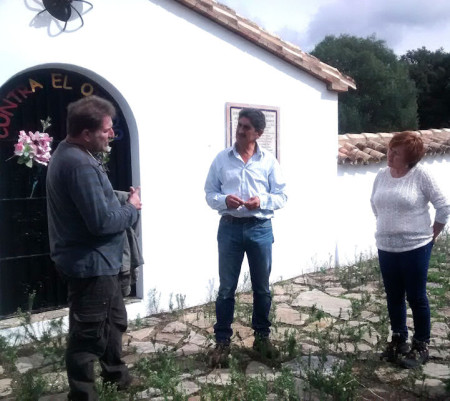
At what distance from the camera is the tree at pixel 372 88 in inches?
1578

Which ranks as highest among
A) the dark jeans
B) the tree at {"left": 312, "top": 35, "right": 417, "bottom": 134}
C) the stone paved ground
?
the tree at {"left": 312, "top": 35, "right": 417, "bottom": 134}

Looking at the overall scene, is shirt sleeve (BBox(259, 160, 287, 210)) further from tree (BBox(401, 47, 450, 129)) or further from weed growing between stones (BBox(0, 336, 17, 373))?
tree (BBox(401, 47, 450, 129))

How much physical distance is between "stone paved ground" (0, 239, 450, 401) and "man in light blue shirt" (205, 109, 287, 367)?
30 centimetres

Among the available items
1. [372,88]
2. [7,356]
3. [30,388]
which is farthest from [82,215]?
[372,88]

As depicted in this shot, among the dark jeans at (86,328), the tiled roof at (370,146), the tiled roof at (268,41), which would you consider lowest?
the dark jeans at (86,328)

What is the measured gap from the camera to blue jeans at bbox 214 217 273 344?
12.7 feet

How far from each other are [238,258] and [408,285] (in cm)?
122

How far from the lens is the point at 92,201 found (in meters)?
2.79

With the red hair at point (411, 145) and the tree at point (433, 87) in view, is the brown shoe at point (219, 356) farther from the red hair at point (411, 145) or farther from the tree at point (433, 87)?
the tree at point (433, 87)

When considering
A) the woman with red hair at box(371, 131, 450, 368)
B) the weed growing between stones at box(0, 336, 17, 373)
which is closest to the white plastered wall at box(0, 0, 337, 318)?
the weed growing between stones at box(0, 336, 17, 373)

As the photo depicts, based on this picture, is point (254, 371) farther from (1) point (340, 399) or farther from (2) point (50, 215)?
(2) point (50, 215)

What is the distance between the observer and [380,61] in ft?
141

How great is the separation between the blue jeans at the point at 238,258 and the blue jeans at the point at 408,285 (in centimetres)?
86

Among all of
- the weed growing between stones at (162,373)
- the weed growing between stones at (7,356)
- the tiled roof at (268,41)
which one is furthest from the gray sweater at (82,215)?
the tiled roof at (268,41)
